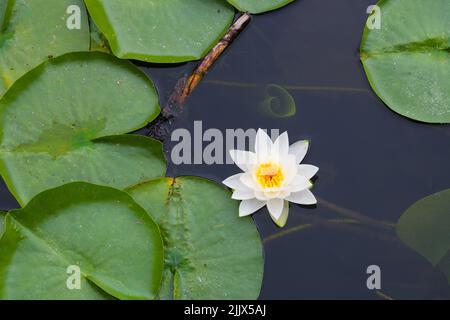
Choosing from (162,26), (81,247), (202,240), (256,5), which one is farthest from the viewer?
(256,5)

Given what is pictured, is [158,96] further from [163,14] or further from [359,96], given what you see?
[359,96]

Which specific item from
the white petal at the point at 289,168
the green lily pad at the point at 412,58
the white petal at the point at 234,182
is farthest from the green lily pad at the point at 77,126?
the green lily pad at the point at 412,58

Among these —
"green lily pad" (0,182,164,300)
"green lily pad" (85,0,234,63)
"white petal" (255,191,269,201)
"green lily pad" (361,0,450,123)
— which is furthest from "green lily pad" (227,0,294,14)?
"green lily pad" (0,182,164,300)

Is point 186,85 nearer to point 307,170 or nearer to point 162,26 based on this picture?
point 162,26

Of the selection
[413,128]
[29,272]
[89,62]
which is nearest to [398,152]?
[413,128]

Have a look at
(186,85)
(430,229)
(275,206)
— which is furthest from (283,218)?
(186,85)

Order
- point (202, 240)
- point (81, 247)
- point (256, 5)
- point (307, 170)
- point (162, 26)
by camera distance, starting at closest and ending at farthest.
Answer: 1. point (81, 247)
2. point (202, 240)
3. point (307, 170)
4. point (162, 26)
5. point (256, 5)

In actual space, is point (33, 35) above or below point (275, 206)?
above

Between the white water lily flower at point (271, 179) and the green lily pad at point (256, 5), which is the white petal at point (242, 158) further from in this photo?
the green lily pad at point (256, 5)
